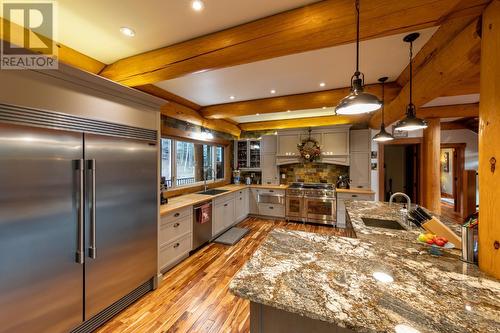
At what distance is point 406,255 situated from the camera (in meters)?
1.43

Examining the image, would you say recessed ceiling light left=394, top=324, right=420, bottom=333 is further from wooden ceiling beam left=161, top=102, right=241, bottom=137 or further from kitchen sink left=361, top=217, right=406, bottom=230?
wooden ceiling beam left=161, top=102, right=241, bottom=137

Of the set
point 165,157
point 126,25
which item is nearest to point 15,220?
point 126,25

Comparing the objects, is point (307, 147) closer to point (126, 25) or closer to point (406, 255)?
point (406, 255)

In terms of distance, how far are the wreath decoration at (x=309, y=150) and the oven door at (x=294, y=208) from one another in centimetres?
107

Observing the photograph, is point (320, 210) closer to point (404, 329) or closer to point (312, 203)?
point (312, 203)

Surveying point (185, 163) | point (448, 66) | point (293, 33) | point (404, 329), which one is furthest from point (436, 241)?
point (185, 163)

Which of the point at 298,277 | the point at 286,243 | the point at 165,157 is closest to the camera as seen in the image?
the point at 298,277

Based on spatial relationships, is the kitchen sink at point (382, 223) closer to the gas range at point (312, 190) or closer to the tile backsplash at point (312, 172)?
the gas range at point (312, 190)

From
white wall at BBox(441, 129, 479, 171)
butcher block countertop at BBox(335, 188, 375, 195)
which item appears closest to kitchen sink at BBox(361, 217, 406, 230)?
butcher block countertop at BBox(335, 188, 375, 195)

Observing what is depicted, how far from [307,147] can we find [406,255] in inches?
156

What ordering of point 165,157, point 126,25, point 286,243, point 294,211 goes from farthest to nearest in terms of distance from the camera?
point 294,211 → point 165,157 → point 126,25 → point 286,243

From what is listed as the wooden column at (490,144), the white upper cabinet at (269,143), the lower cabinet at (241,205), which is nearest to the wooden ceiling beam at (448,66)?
the wooden column at (490,144)

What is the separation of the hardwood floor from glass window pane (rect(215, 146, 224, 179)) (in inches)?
110

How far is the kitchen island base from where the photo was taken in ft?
3.30
